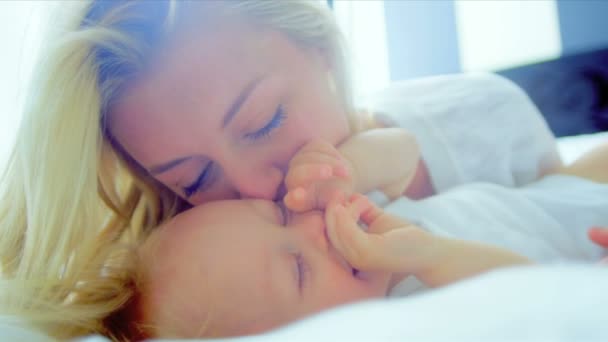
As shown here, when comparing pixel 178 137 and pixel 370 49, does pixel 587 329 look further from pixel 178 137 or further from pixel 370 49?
pixel 370 49

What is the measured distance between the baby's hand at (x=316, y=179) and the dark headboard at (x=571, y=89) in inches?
23.2

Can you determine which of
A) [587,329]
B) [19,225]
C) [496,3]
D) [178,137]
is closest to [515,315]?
[587,329]

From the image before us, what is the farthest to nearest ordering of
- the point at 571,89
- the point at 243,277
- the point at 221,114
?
1. the point at 571,89
2. the point at 221,114
3. the point at 243,277

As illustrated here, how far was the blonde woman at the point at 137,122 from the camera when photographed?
1.87 feet

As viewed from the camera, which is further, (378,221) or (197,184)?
(197,184)

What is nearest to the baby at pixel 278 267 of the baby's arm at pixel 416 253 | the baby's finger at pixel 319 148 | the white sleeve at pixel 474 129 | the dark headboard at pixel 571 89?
the baby's arm at pixel 416 253

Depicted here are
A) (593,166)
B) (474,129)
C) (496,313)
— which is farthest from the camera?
(474,129)

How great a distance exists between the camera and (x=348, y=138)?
0.73 meters

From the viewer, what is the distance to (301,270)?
50cm

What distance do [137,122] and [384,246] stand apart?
0.34 metres

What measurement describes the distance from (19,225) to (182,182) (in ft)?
0.70

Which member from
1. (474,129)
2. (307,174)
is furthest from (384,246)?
(474,129)

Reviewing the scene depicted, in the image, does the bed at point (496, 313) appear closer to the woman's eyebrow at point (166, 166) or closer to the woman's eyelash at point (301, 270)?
Result: the woman's eyelash at point (301, 270)

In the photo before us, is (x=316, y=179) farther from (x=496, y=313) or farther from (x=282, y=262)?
(x=496, y=313)
